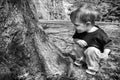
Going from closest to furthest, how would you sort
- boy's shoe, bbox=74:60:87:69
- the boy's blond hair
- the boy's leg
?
the boy's blond hair → the boy's leg → boy's shoe, bbox=74:60:87:69

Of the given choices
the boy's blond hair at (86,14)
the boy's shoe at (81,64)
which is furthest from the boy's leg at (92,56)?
the boy's blond hair at (86,14)

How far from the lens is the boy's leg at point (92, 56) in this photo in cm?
224

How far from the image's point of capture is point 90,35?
2266 millimetres

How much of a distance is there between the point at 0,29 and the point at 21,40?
0.96 feet

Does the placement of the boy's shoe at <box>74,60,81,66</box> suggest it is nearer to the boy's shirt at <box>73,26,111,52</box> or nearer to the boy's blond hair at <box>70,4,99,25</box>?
the boy's shirt at <box>73,26,111,52</box>

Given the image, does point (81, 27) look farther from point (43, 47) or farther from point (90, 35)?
point (43, 47)

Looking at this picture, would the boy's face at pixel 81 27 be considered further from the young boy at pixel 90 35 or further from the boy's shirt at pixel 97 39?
the boy's shirt at pixel 97 39

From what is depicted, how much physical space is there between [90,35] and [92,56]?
0.28m

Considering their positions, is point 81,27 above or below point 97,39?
above

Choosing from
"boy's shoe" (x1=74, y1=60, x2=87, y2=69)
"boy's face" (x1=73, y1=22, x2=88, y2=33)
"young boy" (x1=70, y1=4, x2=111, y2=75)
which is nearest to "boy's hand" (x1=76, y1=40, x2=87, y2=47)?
"young boy" (x1=70, y1=4, x2=111, y2=75)

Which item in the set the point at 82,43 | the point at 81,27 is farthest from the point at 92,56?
the point at 81,27

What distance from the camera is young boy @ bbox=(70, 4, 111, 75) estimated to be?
7.04ft

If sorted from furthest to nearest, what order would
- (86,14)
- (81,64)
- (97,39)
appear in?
(81,64)
(97,39)
(86,14)

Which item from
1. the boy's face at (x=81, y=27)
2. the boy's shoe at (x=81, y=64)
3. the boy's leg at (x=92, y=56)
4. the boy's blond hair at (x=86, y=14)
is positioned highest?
the boy's blond hair at (x=86, y=14)
